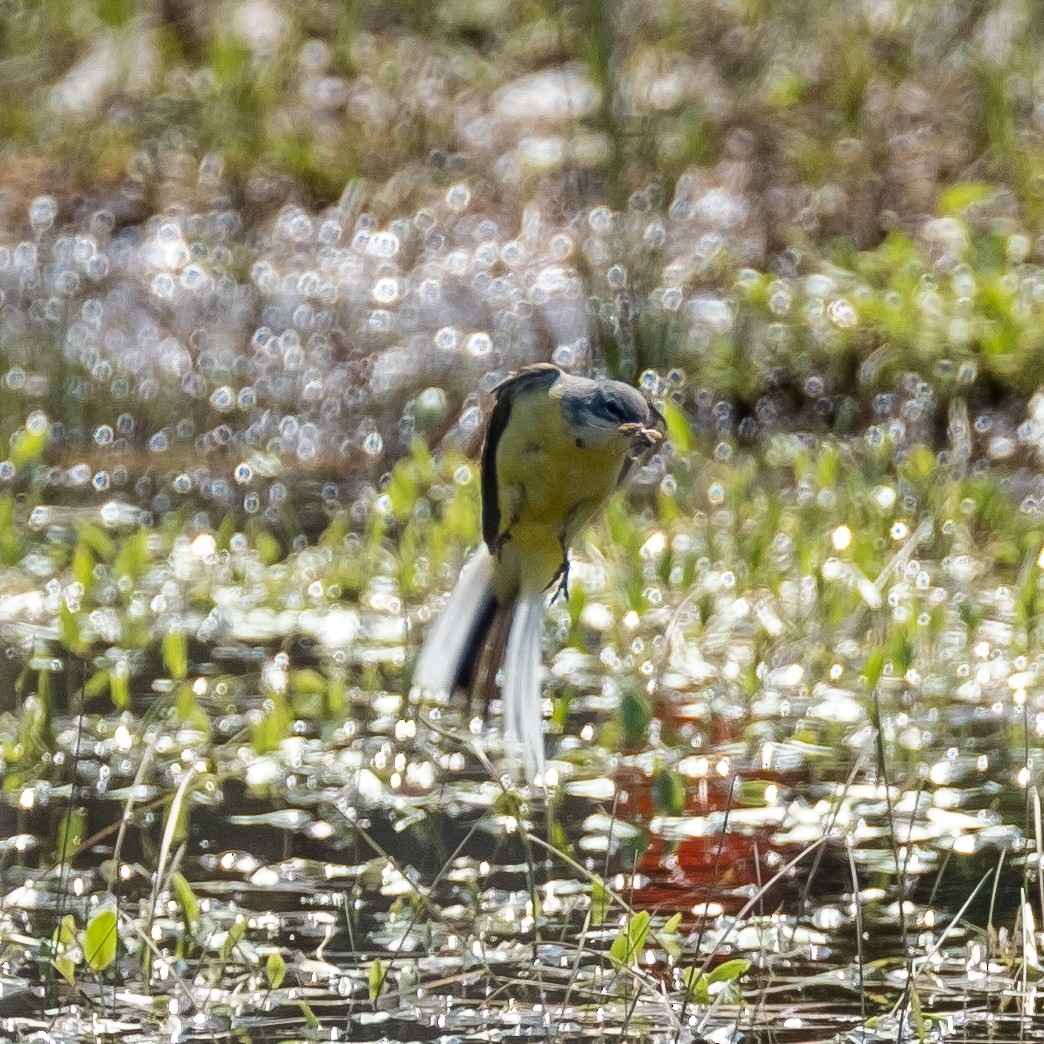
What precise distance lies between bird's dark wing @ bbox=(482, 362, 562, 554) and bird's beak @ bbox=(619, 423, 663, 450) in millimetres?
365

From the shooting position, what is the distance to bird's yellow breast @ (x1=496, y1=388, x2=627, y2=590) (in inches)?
138

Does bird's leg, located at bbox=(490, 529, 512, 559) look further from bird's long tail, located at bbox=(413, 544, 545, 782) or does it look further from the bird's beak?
the bird's beak

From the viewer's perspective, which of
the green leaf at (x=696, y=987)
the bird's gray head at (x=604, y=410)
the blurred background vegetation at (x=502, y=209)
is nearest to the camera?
the green leaf at (x=696, y=987)

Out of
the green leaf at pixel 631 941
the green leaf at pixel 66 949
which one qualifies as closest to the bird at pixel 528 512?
the green leaf at pixel 631 941

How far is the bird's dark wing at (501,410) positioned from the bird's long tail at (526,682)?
27 centimetres

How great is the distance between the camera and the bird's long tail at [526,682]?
374cm

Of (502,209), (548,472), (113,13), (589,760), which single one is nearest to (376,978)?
(548,472)

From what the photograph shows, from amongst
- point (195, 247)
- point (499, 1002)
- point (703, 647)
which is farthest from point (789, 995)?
point (195, 247)

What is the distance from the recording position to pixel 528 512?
3664 mm

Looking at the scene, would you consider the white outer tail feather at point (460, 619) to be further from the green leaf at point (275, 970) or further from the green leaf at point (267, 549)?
the green leaf at point (267, 549)

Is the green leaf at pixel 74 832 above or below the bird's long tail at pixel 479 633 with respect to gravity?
below

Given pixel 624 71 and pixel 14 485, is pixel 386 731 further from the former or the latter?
pixel 624 71

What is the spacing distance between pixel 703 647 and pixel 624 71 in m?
3.77

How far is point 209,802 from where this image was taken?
409cm
